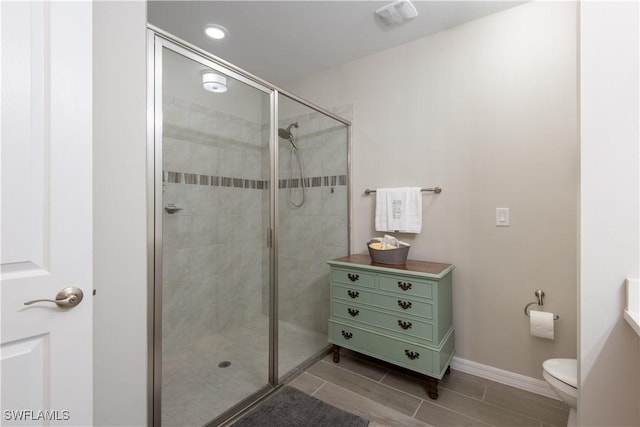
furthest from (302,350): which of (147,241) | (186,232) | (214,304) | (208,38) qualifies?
(208,38)

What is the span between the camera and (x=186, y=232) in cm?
188

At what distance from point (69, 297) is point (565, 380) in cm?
203

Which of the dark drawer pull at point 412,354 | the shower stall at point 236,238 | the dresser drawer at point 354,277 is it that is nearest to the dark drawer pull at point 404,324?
the dark drawer pull at point 412,354

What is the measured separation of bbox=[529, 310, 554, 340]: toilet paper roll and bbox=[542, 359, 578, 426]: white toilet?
23 centimetres

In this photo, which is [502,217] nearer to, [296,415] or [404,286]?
[404,286]

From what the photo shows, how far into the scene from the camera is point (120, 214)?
3.71 feet

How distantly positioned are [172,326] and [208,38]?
2.13m

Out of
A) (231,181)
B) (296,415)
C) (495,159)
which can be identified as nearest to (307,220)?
(231,181)

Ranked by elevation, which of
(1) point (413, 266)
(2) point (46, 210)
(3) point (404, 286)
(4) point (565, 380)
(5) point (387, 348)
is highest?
(2) point (46, 210)

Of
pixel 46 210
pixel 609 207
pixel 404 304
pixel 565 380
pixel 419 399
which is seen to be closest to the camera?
pixel 46 210

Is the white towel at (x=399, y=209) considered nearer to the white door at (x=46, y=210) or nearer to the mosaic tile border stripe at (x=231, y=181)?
the mosaic tile border stripe at (x=231, y=181)

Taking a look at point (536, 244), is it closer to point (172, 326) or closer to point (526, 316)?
Answer: point (526, 316)

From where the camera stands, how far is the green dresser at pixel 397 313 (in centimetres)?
178

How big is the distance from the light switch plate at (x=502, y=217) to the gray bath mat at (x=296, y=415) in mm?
1507
